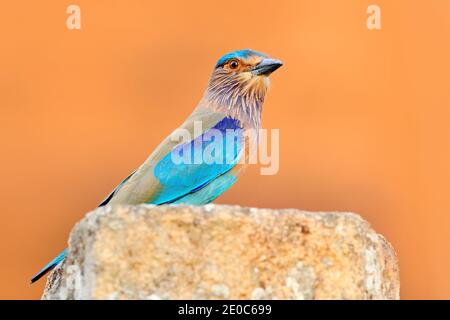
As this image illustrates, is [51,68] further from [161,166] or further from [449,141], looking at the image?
[449,141]

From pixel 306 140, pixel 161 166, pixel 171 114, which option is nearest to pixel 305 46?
pixel 306 140

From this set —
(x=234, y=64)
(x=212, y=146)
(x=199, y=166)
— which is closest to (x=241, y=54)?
(x=234, y=64)

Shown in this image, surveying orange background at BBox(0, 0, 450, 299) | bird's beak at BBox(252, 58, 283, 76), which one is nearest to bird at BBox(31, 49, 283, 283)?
bird's beak at BBox(252, 58, 283, 76)

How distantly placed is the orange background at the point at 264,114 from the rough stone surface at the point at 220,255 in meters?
2.08

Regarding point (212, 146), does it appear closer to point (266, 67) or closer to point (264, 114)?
point (266, 67)

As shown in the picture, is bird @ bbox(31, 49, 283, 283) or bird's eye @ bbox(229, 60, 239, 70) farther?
bird's eye @ bbox(229, 60, 239, 70)

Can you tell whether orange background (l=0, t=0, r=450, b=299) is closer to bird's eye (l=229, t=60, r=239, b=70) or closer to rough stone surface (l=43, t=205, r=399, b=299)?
bird's eye (l=229, t=60, r=239, b=70)

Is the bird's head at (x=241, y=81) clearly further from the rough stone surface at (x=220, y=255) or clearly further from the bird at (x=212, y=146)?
the rough stone surface at (x=220, y=255)

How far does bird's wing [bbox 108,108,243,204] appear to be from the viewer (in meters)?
3.36

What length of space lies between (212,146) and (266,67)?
0.60 meters

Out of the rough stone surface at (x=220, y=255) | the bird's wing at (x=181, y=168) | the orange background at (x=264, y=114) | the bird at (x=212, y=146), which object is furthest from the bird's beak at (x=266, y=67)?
the rough stone surface at (x=220, y=255)

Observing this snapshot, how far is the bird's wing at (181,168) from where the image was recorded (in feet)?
11.0

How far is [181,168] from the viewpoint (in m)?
3.52
